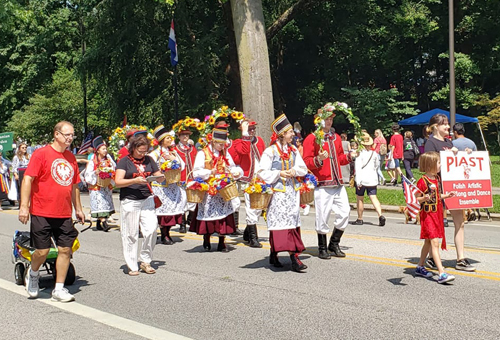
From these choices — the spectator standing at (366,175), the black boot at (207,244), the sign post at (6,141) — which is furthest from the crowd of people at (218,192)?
the sign post at (6,141)

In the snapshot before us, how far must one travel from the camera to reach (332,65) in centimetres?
3884

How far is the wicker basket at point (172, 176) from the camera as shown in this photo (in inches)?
464

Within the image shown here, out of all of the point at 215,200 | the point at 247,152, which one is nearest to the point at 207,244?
the point at 215,200

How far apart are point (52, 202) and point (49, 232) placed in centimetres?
34

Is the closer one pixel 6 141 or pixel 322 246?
pixel 322 246

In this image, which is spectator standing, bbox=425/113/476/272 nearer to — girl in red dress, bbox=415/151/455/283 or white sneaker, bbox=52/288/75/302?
girl in red dress, bbox=415/151/455/283

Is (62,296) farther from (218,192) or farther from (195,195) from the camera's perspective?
(218,192)

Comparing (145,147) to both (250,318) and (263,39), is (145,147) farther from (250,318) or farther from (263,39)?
(263,39)

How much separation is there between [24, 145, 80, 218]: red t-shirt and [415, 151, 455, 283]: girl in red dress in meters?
4.09

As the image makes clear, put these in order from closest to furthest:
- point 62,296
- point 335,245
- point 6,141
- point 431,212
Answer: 1. point 62,296
2. point 431,212
3. point 335,245
4. point 6,141

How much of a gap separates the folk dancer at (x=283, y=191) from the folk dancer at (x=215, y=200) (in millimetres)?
1515

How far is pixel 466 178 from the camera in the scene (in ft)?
27.5

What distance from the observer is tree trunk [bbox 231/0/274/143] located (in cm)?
2094

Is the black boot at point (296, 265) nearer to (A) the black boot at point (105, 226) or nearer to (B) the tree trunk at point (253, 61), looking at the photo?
(A) the black boot at point (105, 226)
